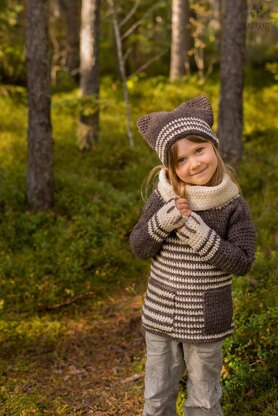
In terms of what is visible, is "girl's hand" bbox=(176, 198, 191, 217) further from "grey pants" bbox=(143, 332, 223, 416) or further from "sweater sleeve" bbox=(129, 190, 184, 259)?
"grey pants" bbox=(143, 332, 223, 416)

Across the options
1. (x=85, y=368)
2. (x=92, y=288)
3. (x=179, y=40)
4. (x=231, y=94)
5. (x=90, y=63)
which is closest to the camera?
(x=85, y=368)

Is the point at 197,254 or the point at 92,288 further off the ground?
the point at 197,254

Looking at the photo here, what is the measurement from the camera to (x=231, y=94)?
957 cm

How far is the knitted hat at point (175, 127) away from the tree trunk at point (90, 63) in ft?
23.4

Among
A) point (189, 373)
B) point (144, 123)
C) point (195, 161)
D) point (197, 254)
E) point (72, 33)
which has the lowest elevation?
point (189, 373)

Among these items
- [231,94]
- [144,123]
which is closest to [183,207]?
[144,123]

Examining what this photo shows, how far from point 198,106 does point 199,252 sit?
0.95 metres

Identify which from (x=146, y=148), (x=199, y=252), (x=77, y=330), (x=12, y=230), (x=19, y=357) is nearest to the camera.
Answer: (x=199, y=252)

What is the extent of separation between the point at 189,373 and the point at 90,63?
8.19 meters

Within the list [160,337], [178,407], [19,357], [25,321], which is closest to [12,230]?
[25,321]

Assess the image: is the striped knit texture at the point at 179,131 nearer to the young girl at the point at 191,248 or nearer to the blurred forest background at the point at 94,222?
the young girl at the point at 191,248

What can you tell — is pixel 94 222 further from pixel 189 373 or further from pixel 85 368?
pixel 189 373

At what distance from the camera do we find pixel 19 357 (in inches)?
210

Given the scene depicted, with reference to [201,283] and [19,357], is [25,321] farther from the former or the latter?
[201,283]
